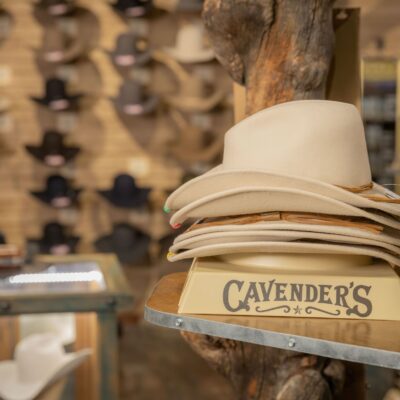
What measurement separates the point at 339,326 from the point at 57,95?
4840 millimetres

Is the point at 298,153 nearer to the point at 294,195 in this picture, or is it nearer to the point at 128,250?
the point at 294,195

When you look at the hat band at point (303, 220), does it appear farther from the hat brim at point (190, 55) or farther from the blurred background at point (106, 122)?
the hat brim at point (190, 55)

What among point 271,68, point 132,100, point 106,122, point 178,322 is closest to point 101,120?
point 106,122

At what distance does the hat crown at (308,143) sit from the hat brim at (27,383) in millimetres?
1608

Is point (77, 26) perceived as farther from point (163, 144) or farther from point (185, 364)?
point (185, 364)

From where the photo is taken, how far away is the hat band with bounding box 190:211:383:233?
110 cm

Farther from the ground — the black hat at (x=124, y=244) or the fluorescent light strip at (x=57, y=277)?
the fluorescent light strip at (x=57, y=277)

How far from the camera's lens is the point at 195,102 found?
5684 millimetres

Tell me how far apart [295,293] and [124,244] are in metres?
4.63

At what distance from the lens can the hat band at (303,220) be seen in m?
1.10

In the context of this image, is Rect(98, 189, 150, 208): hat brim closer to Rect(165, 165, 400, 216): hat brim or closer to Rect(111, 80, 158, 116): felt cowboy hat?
Rect(111, 80, 158, 116): felt cowboy hat

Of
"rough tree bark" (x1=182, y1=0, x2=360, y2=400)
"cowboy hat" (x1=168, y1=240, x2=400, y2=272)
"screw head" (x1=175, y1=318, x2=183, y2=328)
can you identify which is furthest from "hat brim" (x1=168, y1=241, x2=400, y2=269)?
"rough tree bark" (x1=182, y1=0, x2=360, y2=400)

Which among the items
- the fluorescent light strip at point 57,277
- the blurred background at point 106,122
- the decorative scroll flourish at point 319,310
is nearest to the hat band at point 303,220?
the decorative scroll flourish at point 319,310

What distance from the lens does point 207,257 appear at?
1219mm
